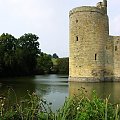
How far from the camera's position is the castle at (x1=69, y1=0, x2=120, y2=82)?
23688 millimetres

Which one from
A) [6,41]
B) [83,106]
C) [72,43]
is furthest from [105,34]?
[6,41]

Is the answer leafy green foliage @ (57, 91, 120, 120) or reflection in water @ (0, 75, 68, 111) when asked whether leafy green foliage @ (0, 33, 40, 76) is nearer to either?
reflection in water @ (0, 75, 68, 111)

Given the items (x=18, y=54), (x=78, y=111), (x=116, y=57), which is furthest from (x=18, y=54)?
(x=78, y=111)

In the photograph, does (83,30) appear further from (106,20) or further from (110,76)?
(110,76)

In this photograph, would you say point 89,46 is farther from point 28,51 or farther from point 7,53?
point 28,51

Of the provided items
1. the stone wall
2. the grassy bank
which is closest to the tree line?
the stone wall

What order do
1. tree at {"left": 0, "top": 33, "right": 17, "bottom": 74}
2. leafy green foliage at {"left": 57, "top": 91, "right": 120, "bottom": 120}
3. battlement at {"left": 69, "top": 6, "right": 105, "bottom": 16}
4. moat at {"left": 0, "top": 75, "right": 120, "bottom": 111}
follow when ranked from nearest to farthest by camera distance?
leafy green foliage at {"left": 57, "top": 91, "right": 120, "bottom": 120} < moat at {"left": 0, "top": 75, "right": 120, "bottom": 111} < battlement at {"left": 69, "top": 6, "right": 105, "bottom": 16} < tree at {"left": 0, "top": 33, "right": 17, "bottom": 74}

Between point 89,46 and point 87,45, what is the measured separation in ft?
0.63

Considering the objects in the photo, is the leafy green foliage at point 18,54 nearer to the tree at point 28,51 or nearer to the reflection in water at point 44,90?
the tree at point 28,51

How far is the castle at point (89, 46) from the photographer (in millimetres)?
23688

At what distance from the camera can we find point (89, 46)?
23641 mm

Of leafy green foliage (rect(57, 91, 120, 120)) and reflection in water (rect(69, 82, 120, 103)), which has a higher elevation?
leafy green foliage (rect(57, 91, 120, 120))

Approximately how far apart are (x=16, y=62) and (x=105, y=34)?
23.1 metres

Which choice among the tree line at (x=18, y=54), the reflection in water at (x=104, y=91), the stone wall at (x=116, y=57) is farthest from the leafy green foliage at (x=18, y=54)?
the reflection in water at (x=104, y=91)
